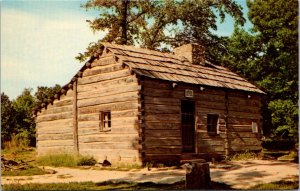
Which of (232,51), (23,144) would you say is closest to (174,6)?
(232,51)

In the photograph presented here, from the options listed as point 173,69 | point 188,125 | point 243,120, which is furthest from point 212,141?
point 173,69

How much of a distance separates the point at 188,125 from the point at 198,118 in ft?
1.88

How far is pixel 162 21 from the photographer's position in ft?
107

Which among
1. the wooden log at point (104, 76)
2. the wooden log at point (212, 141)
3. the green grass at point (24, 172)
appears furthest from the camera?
the wooden log at point (212, 141)

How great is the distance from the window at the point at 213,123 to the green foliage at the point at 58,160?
21.3 ft

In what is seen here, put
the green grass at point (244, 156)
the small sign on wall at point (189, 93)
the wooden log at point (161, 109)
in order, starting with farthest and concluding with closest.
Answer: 1. the green grass at point (244, 156)
2. the small sign on wall at point (189, 93)
3. the wooden log at point (161, 109)

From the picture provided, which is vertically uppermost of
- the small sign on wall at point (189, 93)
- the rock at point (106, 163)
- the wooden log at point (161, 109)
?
the small sign on wall at point (189, 93)

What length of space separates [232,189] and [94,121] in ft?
30.9

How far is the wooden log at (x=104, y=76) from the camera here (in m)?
17.1

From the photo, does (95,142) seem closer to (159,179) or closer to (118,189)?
(159,179)

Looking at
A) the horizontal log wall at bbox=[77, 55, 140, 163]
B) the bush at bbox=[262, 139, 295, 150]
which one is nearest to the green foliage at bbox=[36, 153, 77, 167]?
the horizontal log wall at bbox=[77, 55, 140, 163]

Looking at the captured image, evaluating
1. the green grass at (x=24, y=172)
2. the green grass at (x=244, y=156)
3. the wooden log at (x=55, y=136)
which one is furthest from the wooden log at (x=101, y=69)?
the green grass at (x=244, y=156)

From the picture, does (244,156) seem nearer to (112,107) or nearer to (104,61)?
(112,107)

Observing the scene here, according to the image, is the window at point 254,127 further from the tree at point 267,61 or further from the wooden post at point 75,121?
the wooden post at point 75,121
